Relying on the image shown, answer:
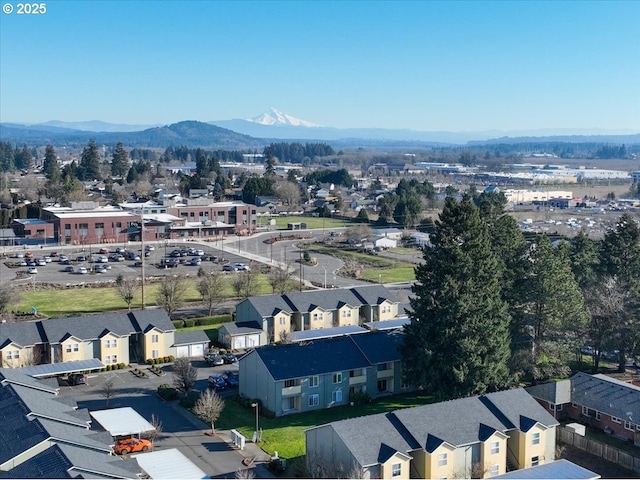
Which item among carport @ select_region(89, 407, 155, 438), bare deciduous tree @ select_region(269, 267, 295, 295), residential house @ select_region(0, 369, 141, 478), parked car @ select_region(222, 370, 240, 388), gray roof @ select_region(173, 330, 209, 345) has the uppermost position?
residential house @ select_region(0, 369, 141, 478)

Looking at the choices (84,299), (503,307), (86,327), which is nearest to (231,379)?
(86,327)

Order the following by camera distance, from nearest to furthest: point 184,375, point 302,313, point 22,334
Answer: point 184,375 → point 22,334 → point 302,313

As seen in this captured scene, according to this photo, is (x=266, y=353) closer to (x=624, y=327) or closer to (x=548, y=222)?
(x=624, y=327)

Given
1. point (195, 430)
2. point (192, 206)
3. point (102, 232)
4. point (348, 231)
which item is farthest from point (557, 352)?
point (192, 206)

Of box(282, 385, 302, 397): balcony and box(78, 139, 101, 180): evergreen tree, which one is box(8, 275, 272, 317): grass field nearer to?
box(282, 385, 302, 397): balcony

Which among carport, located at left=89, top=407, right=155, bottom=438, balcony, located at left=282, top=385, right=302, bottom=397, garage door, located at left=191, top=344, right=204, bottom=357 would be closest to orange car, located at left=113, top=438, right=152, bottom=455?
carport, located at left=89, top=407, right=155, bottom=438

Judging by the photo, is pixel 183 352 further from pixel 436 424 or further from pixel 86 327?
pixel 436 424

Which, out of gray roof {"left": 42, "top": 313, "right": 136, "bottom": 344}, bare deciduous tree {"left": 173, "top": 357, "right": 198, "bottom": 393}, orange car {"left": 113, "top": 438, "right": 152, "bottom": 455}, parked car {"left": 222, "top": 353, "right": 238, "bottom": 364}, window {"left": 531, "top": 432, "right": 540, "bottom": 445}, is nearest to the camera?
orange car {"left": 113, "top": 438, "right": 152, "bottom": 455}
